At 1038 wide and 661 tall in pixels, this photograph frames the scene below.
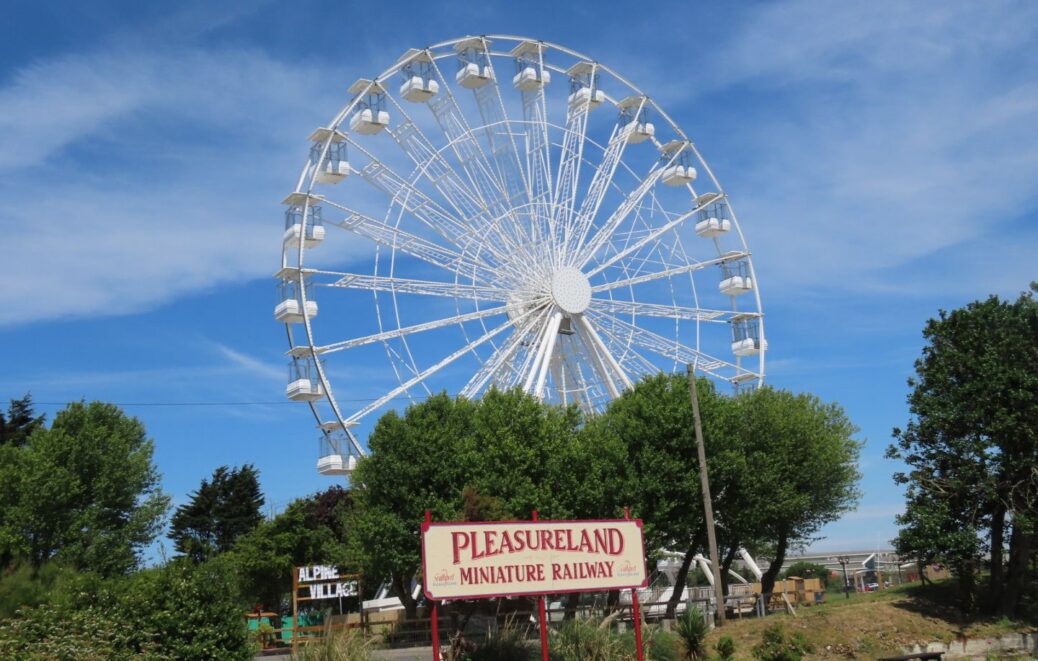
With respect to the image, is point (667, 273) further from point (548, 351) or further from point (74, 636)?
point (74, 636)

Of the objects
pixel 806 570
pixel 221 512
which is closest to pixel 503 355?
pixel 221 512

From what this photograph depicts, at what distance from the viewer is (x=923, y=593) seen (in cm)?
3550

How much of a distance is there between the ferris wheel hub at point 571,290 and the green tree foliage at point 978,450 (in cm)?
1395

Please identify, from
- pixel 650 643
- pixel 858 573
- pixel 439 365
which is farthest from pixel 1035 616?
pixel 858 573

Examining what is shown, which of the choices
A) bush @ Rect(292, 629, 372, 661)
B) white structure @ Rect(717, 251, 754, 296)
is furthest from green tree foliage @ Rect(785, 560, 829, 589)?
bush @ Rect(292, 629, 372, 661)

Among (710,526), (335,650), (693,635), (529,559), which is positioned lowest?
(693,635)

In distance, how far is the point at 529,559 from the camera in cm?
2094

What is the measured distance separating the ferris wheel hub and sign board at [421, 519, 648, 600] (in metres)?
21.2

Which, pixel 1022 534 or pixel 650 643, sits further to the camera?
pixel 1022 534

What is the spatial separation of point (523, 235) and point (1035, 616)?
901 inches

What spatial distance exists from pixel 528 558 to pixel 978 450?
19.4 m

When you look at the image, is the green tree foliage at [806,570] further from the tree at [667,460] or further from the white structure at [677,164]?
the tree at [667,460]

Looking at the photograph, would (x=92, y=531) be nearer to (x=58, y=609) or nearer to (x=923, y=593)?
(x=58, y=609)

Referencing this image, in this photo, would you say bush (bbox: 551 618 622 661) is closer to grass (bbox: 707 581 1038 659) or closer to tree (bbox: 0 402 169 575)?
grass (bbox: 707 581 1038 659)
